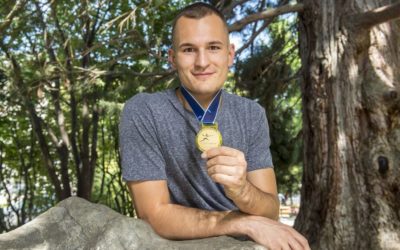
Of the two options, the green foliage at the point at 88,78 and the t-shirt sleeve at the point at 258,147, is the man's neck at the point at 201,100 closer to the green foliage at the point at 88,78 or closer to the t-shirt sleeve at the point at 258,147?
the t-shirt sleeve at the point at 258,147

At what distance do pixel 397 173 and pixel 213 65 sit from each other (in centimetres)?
300

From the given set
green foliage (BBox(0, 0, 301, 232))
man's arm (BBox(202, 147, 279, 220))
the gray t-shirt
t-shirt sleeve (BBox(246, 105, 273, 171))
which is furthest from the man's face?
green foliage (BBox(0, 0, 301, 232))

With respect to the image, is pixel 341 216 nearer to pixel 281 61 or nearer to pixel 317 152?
pixel 317 152

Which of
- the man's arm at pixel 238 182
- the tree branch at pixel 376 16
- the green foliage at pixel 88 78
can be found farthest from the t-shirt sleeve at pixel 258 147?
the green foliage at pixel 88 78

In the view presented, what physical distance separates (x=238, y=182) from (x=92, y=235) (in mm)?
549

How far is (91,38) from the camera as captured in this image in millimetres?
10688

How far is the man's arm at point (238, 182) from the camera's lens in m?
1.64

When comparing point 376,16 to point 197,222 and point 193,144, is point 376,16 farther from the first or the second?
point 197,222

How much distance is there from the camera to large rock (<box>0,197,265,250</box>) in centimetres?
177

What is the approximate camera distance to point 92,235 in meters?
1.83

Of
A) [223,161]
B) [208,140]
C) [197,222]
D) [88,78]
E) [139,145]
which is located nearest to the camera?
[223,161]

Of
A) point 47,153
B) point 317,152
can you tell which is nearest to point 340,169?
point 317,152

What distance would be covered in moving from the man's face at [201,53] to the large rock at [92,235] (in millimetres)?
595

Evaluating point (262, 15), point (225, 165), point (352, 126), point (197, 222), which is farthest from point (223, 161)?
point (262, 15)
